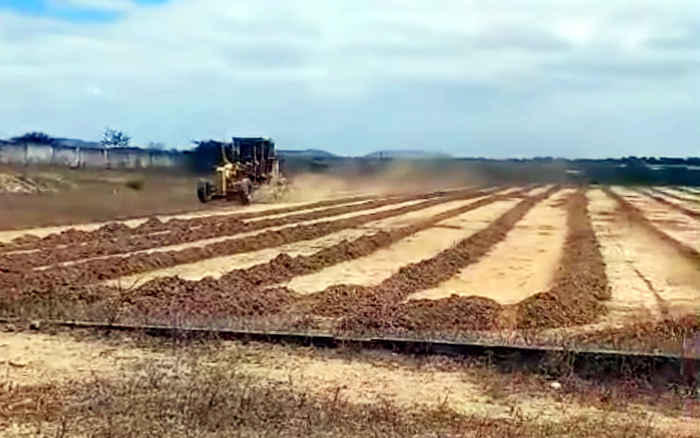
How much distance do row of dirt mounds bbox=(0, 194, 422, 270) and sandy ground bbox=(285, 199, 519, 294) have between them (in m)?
4.59

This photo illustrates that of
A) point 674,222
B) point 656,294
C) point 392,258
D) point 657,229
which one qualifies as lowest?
point 674,222

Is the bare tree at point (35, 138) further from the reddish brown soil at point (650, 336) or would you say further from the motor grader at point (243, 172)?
the reddish brown soil at point (650, 336)

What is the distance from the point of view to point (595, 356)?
30.5 ft

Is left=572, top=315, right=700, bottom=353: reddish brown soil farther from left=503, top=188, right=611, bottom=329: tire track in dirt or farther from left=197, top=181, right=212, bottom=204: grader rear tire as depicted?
left=197, top=181, right=212, bottom=204: grader rear tire

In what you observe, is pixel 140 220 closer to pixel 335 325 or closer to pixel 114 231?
pixel 114 231

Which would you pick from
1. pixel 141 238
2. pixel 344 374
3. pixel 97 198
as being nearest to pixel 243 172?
pixel 97 198

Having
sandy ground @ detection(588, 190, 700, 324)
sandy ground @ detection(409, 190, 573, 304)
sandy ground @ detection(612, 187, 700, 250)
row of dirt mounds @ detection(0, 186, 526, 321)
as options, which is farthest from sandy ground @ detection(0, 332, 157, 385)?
sandy ground @ detection(612, 187, 700, 250)

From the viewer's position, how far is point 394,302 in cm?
1348

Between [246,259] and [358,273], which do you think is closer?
[358,273]

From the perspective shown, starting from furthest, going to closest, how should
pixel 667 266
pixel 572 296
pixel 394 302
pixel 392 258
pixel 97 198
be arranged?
1. pixel 97 198
2. pixel 392 258
3. pixel 667 266
4. pixel 572 296
5. pixel 394 302

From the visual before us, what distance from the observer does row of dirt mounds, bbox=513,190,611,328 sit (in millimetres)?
12375

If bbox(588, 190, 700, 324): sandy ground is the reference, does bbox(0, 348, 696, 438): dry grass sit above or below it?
above

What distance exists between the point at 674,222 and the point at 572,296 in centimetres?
2019

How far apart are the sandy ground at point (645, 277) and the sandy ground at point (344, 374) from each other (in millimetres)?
4416
